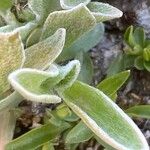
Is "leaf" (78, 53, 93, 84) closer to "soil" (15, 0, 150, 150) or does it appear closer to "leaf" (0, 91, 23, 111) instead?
"soil" (15, 0, 150, 150)

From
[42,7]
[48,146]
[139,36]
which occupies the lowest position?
[48,146]

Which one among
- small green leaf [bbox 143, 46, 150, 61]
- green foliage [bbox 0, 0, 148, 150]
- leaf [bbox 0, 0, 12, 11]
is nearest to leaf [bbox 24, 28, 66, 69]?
green foliage [bbox 0, 0, 148, 150]

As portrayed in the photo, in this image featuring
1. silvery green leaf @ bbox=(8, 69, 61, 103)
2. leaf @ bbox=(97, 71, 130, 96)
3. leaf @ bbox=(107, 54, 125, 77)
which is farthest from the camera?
leaf @ bbox=(107, 54, 125, 77)

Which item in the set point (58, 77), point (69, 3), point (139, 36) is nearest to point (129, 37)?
point (139, 36)

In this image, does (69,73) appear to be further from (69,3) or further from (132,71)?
(132,71)

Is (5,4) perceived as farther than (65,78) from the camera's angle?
Yes

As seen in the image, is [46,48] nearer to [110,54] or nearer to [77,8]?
[77,8]

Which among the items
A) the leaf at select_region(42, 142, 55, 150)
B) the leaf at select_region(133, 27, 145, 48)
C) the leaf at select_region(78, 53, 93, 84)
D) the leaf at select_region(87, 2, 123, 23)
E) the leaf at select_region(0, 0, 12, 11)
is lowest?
the leaf at select_region(42, 142, 55, 150)
